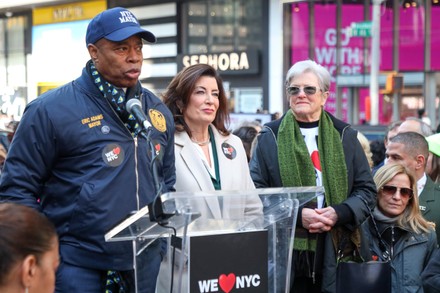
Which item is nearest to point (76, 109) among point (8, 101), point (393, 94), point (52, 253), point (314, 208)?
point (52, 253)

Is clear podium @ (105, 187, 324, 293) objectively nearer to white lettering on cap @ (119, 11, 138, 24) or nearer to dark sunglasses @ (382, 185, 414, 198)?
white lettering on cap @ (119, 11, 138, 24)

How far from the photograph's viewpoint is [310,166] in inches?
172

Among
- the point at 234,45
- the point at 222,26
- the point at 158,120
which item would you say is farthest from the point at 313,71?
the point at 222,26

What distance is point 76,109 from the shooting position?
10.8 feet

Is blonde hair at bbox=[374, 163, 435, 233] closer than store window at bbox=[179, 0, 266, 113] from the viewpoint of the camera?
Yes

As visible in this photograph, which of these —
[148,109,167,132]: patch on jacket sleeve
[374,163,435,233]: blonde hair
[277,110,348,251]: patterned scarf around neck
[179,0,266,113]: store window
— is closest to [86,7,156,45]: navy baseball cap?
[148,109,167,132]: patch on jacket sleeve

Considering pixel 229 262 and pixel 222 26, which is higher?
pixel 222 26

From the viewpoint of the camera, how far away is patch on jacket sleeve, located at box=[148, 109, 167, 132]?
352 centimetres

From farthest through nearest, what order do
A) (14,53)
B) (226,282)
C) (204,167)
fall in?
(14,53)
(204,167)
(226,282)

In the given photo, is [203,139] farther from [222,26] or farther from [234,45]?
[222,26]

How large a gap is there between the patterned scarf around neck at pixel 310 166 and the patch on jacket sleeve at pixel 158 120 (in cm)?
102

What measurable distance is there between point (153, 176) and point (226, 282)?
500 millimetres

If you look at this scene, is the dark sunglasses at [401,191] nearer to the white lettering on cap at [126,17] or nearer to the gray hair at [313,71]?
the gray hair at [313,71]

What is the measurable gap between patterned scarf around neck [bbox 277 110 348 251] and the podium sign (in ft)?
4.59
